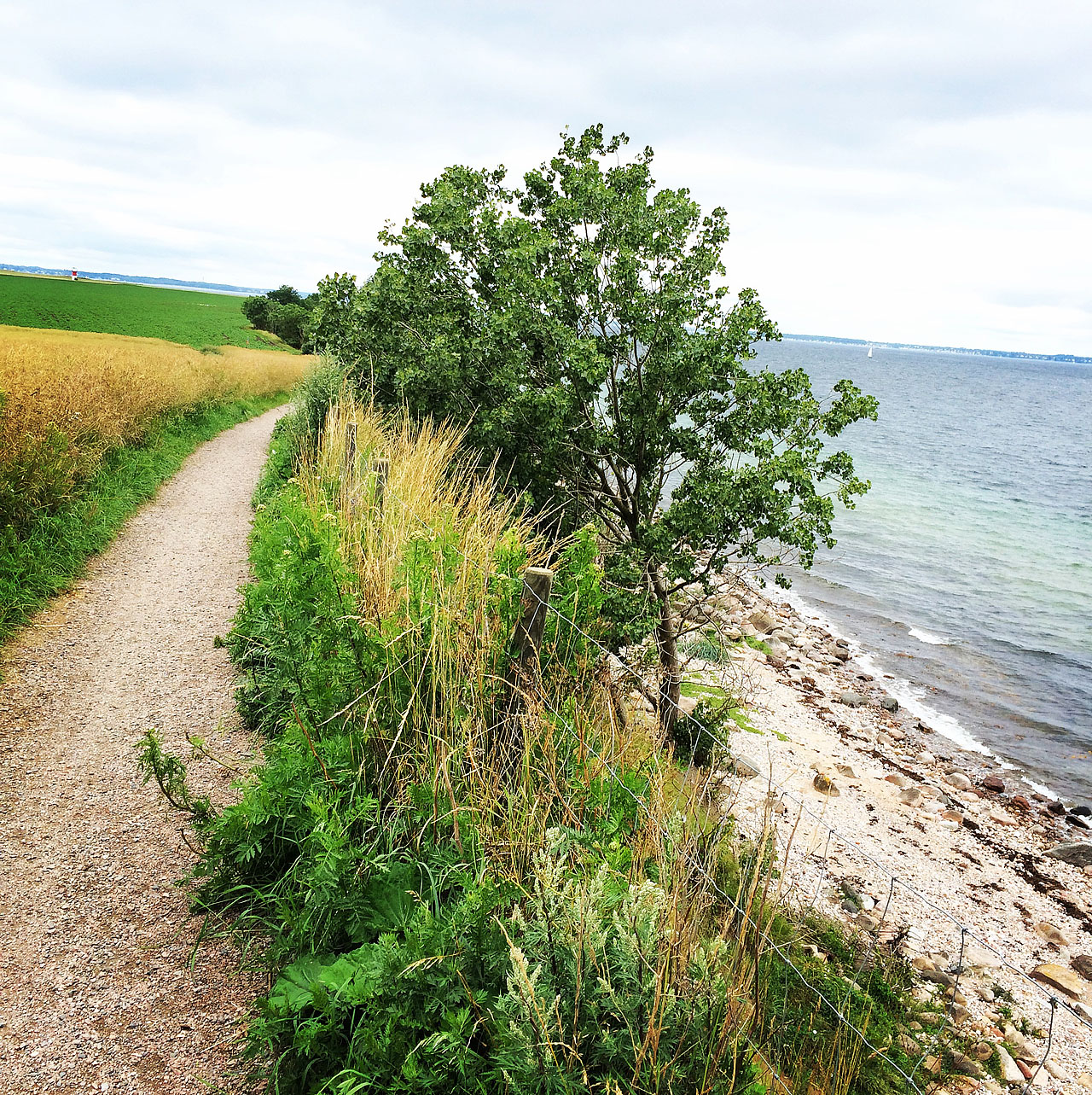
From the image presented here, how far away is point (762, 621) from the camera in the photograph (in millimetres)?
19484

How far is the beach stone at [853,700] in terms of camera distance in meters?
15.2

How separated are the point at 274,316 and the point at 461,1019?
79257 mm

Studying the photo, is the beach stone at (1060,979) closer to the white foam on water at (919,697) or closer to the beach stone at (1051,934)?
the beach stone at (1051,934)

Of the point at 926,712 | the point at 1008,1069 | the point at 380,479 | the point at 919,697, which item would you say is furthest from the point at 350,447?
the point at 919,697

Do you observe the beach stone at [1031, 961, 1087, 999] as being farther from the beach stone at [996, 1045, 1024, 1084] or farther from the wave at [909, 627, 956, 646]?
the wave at [909, 627, 956, 646]

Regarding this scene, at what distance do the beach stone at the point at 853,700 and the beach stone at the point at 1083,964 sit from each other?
6.78 meters

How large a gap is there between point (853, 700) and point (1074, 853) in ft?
16.4

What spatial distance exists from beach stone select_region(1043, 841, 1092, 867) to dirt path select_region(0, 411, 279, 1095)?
1158cm

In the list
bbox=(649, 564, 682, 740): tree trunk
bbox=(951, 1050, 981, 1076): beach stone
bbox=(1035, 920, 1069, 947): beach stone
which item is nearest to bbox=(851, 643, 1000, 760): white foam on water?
bbox=(1035, 920, 1069, 947): beach stone

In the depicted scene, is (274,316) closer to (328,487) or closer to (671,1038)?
(328,487)

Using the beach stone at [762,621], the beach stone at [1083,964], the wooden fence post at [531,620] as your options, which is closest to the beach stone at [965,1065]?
the beach stone at [1083,964]

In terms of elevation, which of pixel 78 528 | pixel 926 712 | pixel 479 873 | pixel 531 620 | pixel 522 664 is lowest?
pixel 926 712

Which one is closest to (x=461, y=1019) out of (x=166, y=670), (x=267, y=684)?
(x=267, y=684)

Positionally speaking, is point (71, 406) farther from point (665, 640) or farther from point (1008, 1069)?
point (1008, 1069)
